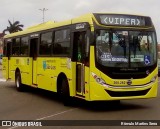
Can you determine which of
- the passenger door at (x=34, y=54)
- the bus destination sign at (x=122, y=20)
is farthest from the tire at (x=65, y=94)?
the passenger door at (x=34, y=54)

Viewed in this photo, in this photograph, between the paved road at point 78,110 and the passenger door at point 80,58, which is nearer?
the paved road at point 78,110

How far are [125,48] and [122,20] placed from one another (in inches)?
35.8

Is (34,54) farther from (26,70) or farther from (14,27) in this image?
(14,27)

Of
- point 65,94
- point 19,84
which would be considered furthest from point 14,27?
point 65,94

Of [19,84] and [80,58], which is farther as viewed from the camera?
[19,84]

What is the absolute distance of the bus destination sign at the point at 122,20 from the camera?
13.0 m

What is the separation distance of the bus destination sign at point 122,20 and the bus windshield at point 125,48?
267 mm

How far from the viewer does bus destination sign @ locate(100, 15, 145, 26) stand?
13.0m

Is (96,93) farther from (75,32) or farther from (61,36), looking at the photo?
(61,36)

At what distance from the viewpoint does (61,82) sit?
589 inches

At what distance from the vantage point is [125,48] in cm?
1301

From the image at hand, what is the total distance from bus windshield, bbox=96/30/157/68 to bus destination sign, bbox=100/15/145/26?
0.27 m

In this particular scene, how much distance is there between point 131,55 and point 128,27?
908 mm

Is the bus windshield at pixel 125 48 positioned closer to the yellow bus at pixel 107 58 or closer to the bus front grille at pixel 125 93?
the yellow bus at pixel 107 58
